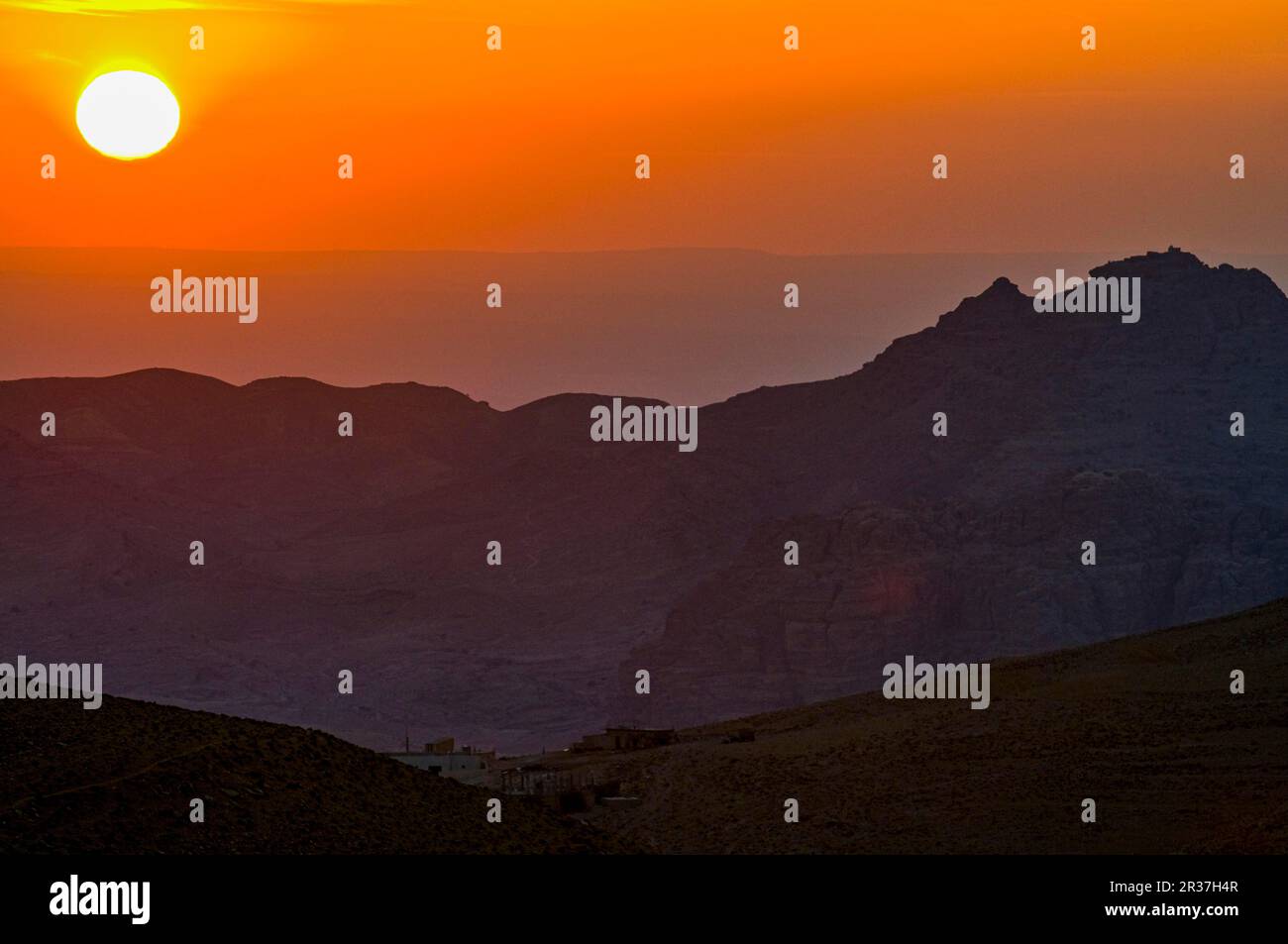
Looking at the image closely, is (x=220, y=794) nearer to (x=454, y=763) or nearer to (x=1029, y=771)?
(x=454, y=763)

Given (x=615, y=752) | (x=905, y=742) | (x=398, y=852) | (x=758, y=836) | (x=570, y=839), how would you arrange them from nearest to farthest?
(x=398, y=852), (x=570, y=839), (x=758, y=836), (x=905, y=742), (x=615, y=752)

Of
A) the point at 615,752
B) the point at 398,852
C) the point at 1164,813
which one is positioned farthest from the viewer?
the point at 615,752

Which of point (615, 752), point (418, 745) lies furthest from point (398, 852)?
point (418, 745)

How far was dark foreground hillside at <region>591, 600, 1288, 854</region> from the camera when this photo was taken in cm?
5788

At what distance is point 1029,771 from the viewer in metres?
65.4

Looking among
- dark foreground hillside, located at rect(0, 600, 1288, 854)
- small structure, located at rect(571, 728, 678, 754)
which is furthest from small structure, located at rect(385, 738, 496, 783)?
small structure, located at rect(571, 728, 678, 754)

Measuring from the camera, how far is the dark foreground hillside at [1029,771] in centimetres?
5788

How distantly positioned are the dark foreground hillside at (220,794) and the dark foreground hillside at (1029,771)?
1986 cm

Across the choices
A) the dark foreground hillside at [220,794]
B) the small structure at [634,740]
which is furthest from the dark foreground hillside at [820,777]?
the small structure at [634,740]

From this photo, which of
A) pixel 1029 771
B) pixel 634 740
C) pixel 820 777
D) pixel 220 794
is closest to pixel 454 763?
pixel 820 777

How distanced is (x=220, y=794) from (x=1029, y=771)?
38.3 meters
